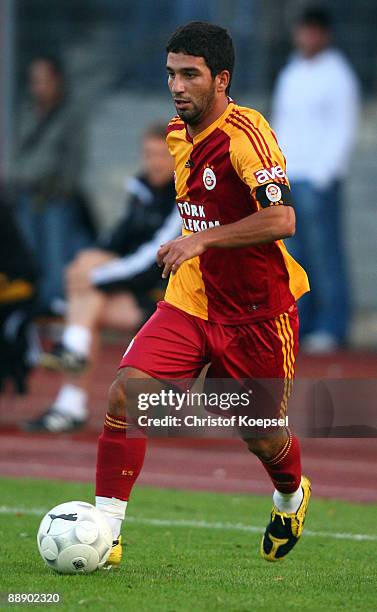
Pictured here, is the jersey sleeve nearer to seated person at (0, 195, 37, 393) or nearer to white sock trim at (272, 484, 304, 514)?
white sock trim at (272, 484, 304, 514)

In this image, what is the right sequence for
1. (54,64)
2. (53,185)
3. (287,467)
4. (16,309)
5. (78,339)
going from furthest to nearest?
1. (53,185)
2. (54,64)
3. (16,309)
4. (78,339)
5. (287,467)

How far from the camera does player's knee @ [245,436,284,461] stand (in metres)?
6.52

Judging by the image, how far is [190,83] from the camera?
6.25m

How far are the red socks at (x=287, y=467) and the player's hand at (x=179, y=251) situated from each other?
1.10 m

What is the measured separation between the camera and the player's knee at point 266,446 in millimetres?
6520

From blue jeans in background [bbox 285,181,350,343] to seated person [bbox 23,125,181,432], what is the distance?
17.3ft

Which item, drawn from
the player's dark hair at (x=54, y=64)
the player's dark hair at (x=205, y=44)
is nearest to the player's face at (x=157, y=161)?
the player's dark hair at (x=205, y=44)

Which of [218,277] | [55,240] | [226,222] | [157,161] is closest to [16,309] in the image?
[157,161]

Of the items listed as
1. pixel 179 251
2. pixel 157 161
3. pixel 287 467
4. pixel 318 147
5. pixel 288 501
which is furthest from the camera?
pixel 318 147

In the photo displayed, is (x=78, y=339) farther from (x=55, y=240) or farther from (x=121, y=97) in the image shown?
(x=121, y=97)

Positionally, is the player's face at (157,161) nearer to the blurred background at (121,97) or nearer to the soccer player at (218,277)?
the blurred background at (121,97)

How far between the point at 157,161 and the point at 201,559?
5.10 meters

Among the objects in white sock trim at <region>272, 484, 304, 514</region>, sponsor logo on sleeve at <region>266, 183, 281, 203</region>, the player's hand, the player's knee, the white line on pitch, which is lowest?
the white line on pitch

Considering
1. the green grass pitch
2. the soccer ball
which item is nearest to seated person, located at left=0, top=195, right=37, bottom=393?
the green grass pitch
